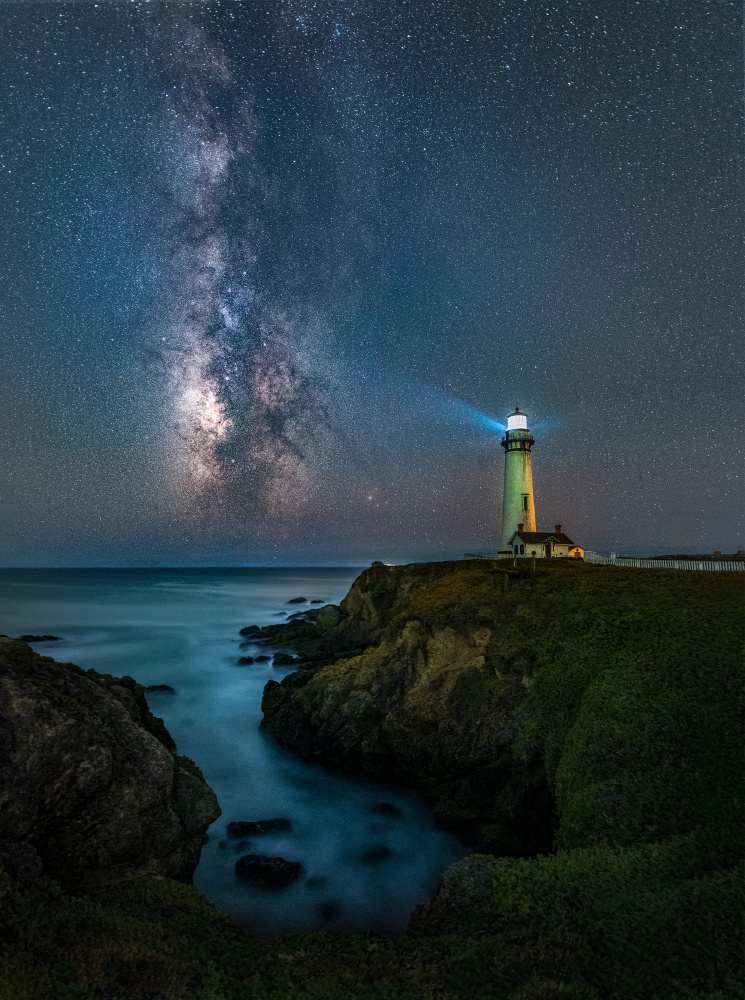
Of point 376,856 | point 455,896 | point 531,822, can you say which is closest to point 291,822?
point 376,856

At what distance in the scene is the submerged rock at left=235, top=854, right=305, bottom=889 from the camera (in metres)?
15.5

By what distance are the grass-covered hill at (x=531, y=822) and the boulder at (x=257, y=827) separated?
4141 millimetres

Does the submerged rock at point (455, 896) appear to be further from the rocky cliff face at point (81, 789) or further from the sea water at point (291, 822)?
the rocky cliff face at point (81, 789)

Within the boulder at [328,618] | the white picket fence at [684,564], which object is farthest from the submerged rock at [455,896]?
the boulder at [328,618]

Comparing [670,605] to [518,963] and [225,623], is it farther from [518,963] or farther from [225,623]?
[225,623]

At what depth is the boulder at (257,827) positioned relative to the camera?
1833 centimetres

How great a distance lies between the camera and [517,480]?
2082 inches

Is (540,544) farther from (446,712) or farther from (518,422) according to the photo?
(446,712)

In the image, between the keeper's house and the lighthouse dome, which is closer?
the keeper's house

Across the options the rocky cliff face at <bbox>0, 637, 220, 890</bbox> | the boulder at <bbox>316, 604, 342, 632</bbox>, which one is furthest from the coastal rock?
the boulder at <bbox>316, 604, 342, 632</bbox>

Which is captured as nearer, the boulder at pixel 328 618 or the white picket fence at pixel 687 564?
the white picket fence at pixel 687 564

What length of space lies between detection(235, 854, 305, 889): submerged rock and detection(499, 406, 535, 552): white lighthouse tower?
131 feet

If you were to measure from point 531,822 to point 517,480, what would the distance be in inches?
1591

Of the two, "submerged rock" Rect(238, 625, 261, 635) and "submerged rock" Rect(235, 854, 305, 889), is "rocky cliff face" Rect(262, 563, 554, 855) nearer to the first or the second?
"submerged rock" Rect(235, 854, 305, 889)
